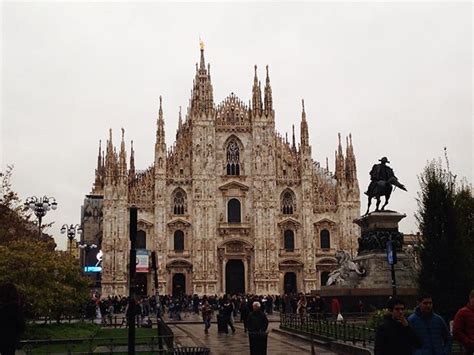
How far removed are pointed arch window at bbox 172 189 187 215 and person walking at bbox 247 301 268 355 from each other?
43955 mm

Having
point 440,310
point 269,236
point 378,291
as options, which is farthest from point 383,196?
point 269,236

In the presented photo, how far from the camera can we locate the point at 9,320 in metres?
8.82

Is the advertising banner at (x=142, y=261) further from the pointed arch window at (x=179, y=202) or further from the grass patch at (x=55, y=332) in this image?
the grass patch at (x=55, y=332)

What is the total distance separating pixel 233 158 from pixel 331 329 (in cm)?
4087

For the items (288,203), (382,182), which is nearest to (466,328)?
(382,182)

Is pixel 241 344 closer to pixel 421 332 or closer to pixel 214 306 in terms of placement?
pixel 421 332

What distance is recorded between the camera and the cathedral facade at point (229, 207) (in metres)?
56.2

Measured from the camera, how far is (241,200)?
58531mm

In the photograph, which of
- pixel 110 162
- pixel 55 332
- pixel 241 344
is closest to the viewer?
pixel 241 344

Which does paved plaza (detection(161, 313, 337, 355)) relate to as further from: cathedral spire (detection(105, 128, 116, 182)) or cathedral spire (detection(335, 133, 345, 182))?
cathedral spire (detection(335, 133, 345, 182))

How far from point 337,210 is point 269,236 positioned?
22.8 feet

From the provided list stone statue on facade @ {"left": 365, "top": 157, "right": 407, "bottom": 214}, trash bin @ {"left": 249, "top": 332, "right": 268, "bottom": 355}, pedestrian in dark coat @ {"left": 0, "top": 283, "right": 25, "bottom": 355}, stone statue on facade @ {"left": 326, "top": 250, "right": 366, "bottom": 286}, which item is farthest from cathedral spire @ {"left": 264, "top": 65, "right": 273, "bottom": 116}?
pedestrian in dark coat @ {"left": 0, "top": 283, "right": 25, "bottom": 355}

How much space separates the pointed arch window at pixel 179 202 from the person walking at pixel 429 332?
49.8 metres

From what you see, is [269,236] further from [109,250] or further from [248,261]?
[109,250]
